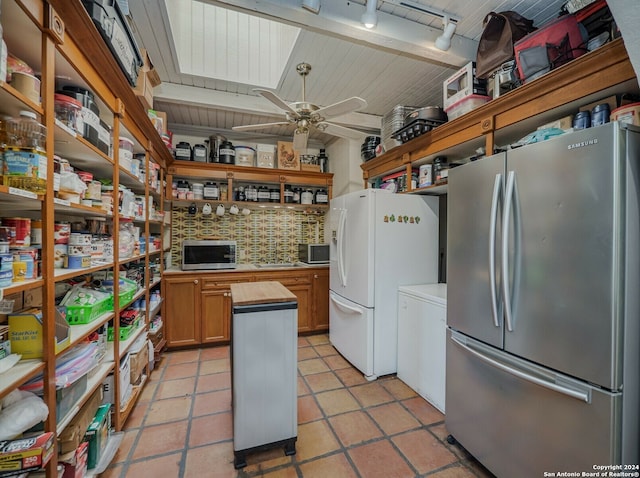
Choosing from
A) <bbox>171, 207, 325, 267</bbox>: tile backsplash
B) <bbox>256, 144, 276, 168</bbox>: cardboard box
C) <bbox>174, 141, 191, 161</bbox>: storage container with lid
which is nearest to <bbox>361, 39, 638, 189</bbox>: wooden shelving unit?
<bbox>256, 144, 276, 168</bbox>: cardboard box

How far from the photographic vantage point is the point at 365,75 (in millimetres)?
2582

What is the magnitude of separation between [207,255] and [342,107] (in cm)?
234

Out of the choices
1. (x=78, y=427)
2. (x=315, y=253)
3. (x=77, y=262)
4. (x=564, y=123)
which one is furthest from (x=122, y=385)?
(x=564, y=123)

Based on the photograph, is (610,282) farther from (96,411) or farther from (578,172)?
(96,411)

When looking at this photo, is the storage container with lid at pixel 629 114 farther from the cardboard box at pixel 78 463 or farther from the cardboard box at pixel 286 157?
the cardboard box at pixel 286 157

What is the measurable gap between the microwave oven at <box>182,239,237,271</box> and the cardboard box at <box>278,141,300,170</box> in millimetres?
1270

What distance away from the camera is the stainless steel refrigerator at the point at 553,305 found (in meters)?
1.08

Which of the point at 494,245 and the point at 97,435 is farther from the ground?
the point at 494,245

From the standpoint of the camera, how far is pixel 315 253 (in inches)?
155

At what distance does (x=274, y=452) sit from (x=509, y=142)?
2.74 metres

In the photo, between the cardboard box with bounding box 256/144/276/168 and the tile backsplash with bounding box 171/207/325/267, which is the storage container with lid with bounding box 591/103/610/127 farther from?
the tile backsplash with bounding box 171/207/325/267

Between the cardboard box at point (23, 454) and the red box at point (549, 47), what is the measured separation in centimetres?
282

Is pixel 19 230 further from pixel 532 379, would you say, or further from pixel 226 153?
pixel 226 153

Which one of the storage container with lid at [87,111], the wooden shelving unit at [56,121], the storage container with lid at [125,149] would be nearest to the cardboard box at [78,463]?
the wooden shelving unit at [56,121]
